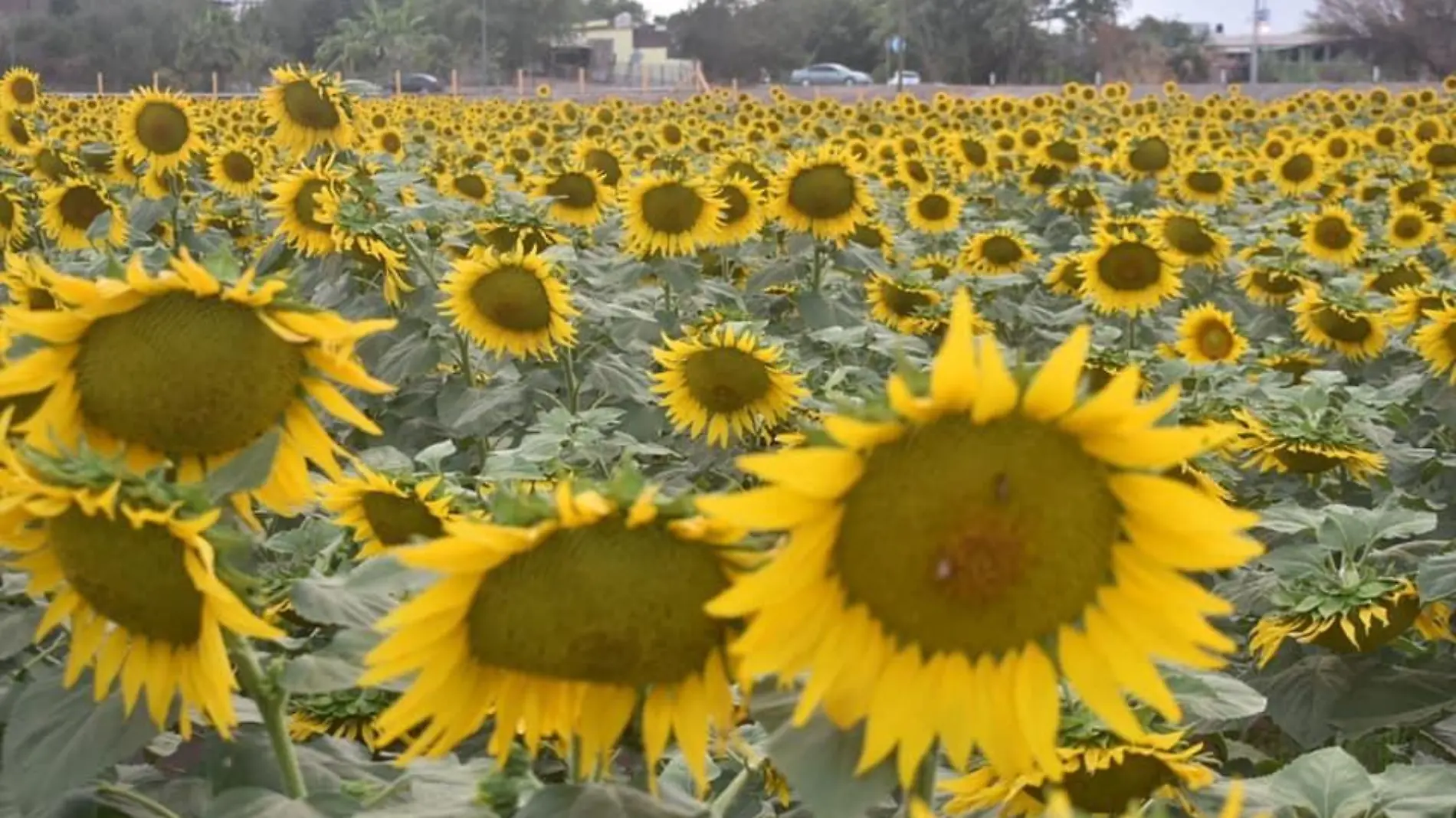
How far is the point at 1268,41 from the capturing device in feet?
218

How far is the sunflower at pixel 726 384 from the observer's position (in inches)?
139

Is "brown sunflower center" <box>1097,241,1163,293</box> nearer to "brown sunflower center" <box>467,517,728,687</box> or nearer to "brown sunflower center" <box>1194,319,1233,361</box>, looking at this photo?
"brown sunflower center" <box>1194,319,1233,361</box>

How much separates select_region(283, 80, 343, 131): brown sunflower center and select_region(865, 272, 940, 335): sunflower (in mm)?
1933

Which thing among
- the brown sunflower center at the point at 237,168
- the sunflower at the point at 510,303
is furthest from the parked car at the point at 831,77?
the sunflower at the point at 510,303

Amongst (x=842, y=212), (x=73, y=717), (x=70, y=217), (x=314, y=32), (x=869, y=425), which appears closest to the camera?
(x=869, y=425)

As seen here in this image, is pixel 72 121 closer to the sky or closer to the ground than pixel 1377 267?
closer to the sky

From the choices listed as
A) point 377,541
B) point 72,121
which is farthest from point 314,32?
point 377,541

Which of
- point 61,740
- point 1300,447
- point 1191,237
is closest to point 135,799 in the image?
point 61,740

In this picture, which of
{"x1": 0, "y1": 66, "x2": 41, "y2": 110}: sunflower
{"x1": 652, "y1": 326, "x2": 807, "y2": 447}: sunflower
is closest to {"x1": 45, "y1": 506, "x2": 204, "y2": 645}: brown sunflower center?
{"x1": 652, "y1": 326, "x2": 807, "y2": 447}: sunflower

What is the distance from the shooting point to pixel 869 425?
992 millimetres

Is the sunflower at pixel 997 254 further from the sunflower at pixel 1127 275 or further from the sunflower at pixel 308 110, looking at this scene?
the sunflower at pixel 308 110

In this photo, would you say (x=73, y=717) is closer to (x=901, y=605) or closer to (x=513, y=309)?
(x=901, y=605)

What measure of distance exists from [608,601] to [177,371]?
19.3 inches

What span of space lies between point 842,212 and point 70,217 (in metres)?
2.83
